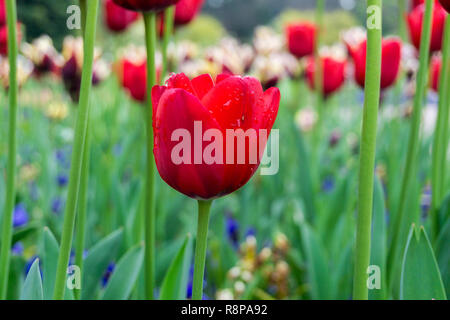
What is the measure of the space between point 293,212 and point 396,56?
55cm

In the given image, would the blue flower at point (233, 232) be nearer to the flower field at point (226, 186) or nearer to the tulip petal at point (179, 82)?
the flower field at point (226, 186)

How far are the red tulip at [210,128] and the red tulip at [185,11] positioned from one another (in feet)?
3.00

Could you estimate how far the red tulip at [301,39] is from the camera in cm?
189

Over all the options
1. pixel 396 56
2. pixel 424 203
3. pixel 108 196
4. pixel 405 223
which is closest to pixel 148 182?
pixel 405 223

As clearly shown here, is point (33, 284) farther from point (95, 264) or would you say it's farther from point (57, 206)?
point (57, 206)

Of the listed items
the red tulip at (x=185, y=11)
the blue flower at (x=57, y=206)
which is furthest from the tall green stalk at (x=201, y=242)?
the blue flower at (x=57, y=206)

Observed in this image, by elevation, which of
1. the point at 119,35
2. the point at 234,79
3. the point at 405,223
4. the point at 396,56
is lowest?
the point at 405,223

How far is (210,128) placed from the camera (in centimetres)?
39

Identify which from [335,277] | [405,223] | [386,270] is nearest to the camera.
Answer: [386,270]

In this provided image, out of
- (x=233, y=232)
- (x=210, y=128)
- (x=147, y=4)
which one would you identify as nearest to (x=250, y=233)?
(x=233, y=232)

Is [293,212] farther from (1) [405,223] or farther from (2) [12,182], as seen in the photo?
(2) [12,182]

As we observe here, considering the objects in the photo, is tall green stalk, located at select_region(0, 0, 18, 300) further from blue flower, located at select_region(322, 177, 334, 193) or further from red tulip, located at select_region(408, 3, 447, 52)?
blue flower, located at select_region(322, 177, 334, 193)

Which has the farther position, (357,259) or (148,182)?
(148,182)
